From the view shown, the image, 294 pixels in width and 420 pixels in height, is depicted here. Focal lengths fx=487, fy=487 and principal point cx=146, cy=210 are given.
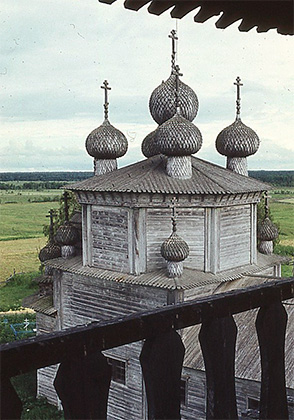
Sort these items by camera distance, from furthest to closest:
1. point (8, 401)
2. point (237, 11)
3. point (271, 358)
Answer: point (237, 11) → point (271, 358) → point (8, 401)

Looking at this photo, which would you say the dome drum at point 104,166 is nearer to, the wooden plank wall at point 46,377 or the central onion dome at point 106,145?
A: the central onion dome at point 106,145

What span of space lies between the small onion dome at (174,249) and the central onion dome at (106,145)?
139 inches

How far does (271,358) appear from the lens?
76.2 inches

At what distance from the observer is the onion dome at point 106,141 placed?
1154 cm

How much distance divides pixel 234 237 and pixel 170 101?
3.60 metres

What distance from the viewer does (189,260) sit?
31.0ft

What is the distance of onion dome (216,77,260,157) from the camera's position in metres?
11.6

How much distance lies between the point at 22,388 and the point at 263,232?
764 centimetres

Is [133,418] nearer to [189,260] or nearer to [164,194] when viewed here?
[189,260]

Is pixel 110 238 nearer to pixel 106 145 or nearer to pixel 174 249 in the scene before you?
pixel 174 249

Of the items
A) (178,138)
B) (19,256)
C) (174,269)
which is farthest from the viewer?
(19,256)

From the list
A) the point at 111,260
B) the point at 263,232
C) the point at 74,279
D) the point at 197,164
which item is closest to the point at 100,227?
the point at 111,260

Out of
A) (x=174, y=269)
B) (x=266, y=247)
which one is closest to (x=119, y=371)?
(x=174, y=269)

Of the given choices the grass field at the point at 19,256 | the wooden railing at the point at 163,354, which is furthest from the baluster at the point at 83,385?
the grass field at the point at 19,256
